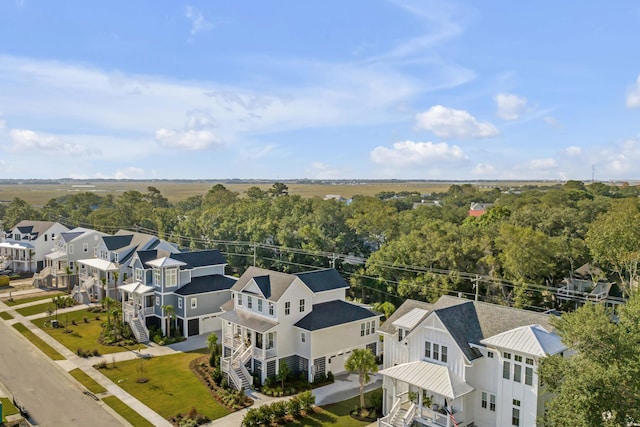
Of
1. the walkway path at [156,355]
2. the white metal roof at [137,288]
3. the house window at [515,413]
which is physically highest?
the white metal roof at [137,288]

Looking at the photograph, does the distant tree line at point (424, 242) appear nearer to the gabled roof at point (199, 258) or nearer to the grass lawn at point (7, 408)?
the gabled roof at point (199, 258)

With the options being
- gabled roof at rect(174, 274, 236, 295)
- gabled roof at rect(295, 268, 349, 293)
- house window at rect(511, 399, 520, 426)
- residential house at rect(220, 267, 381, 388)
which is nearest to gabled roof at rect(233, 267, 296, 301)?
residential house at rect(220, 267, 381, 388)

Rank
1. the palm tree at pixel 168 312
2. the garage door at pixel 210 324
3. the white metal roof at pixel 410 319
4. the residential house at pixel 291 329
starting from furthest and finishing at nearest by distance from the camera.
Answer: the garage door at pixel 210 324, the palm tree at pixel 168 312, the residential house at pixel 291 329, the white metal roof at pixel 410 319

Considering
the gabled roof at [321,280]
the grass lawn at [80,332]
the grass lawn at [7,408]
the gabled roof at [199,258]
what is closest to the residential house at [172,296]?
the gabled roof at [199,258]

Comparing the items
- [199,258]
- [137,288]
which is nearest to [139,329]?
[137,288]

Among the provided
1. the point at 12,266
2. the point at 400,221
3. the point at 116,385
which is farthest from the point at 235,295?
the point at 12,266

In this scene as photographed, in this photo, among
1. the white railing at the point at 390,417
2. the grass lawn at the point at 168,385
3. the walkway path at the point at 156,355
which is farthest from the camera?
the grass lawn at the point at 168,385
